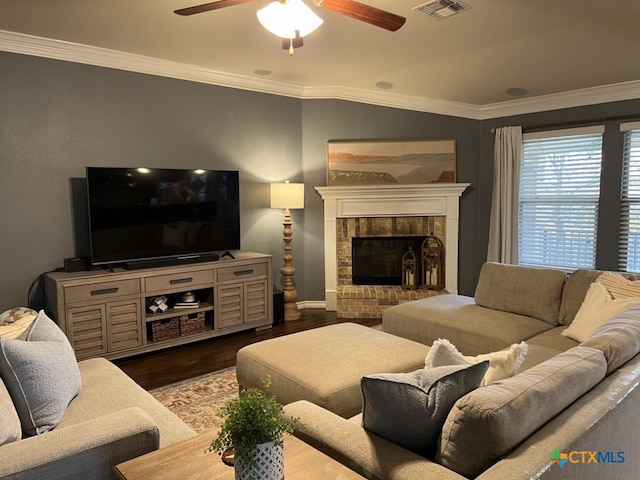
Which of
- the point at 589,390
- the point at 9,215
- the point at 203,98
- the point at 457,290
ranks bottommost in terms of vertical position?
the point at 457,290

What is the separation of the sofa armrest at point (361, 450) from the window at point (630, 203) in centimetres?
444

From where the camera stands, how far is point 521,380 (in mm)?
1407

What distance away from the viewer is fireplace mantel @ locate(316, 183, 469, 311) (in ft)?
17.6

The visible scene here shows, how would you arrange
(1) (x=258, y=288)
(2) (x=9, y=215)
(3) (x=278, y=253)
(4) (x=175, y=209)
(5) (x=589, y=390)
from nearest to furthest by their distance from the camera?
(5) (x=589, y=390) → (2) (x=9, y=215) → (4) (x=175, y=209) → (1) (x=258, y=288) → (3) (x=278, y=253)

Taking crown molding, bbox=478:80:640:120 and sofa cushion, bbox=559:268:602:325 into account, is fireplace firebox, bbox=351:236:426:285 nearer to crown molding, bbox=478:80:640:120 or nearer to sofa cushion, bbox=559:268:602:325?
crown molding, bbox=478:80:640:120

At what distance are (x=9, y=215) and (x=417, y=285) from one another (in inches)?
163

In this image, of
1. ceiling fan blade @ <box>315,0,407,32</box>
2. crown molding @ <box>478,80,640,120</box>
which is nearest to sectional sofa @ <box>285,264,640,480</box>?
ceiling fan blade @ <box>315,0,407,32</box>

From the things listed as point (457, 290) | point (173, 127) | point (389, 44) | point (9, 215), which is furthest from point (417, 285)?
point (9, 215)

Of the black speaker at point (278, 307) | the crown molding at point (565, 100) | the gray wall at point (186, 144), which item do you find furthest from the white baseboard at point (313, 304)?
the crown molding at point (565, 100)

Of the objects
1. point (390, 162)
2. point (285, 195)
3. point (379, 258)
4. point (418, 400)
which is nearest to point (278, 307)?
point (285, 195)

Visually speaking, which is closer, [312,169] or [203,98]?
[203,98]

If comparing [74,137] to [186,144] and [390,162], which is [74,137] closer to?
[186,144]

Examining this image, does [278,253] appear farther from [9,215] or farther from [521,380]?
[521,380]

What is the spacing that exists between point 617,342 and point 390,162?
4.00m
